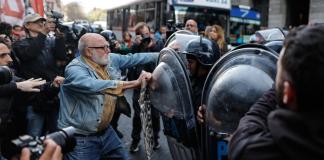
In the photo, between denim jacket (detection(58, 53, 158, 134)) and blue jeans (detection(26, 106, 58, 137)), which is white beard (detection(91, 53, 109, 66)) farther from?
blue jeans (detection(26, 106, 58, 137))

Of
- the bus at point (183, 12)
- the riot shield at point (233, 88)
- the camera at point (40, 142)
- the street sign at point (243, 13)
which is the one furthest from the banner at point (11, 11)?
the street sign at point (243, 13)

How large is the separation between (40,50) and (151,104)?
7.16 ft

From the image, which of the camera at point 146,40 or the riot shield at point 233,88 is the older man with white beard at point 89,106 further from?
the camera at point 146,40

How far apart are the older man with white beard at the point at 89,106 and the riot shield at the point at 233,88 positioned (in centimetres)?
120

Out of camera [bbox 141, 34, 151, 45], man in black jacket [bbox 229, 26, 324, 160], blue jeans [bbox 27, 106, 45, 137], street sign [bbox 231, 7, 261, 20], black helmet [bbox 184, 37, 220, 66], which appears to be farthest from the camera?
street sign [bbox 231, 7, 261, 20]

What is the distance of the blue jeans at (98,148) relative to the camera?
3.74m

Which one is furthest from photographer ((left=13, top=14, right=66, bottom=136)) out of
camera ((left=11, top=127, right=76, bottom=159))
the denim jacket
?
camera ((left=11, top=127, right=76, bottom=159))

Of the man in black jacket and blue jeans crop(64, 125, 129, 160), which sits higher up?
the man in black jacket

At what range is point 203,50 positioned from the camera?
3152 mm

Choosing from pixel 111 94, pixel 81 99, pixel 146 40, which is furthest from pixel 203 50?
pixel 146 40

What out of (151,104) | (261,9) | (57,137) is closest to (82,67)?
(151,104)

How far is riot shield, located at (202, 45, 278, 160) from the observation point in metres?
2.35

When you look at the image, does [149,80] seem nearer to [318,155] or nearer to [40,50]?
[318,155]

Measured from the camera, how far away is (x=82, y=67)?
3.71 meters
